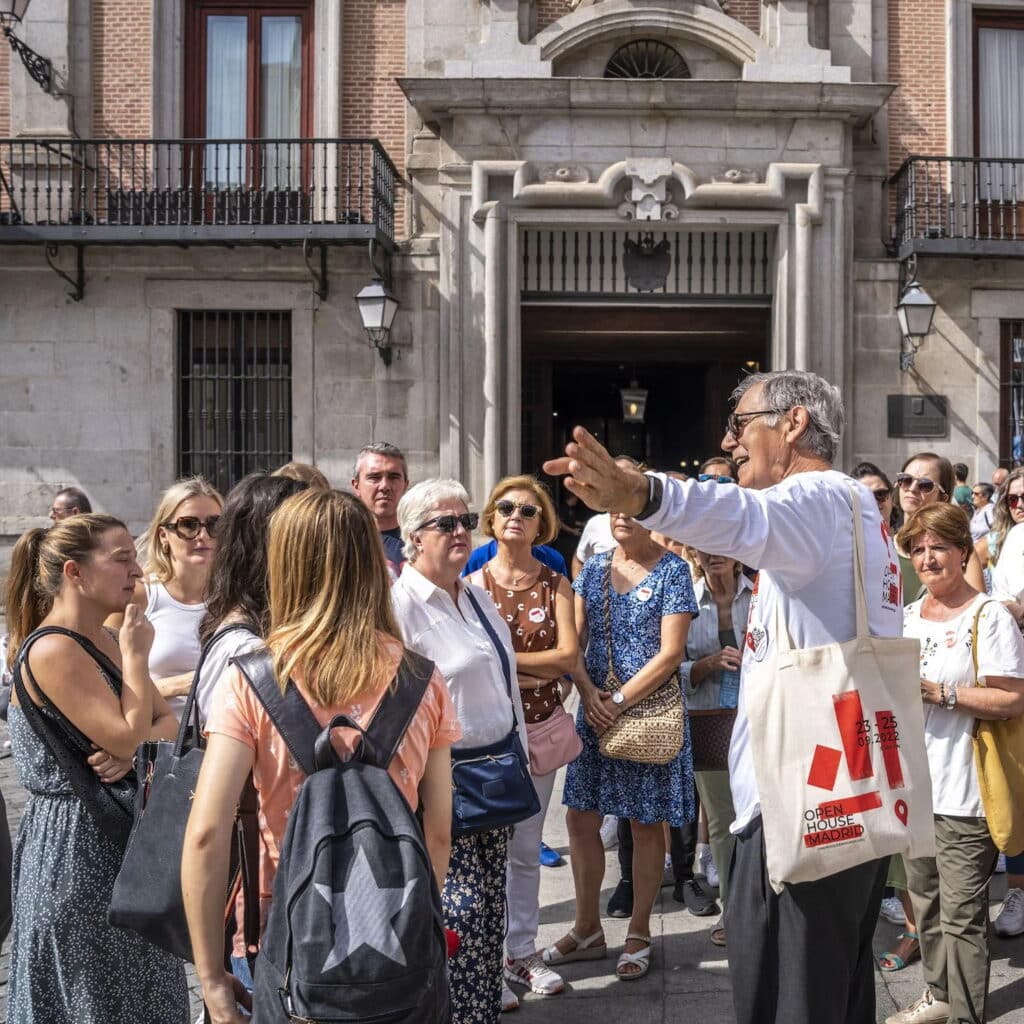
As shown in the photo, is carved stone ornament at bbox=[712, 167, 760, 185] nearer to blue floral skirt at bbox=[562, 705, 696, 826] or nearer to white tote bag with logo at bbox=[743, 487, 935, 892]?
blue floral skirt at bbox=[562, 705, 696, 826]

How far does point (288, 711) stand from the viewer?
2238mm

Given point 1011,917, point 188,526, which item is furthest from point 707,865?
point 188,526

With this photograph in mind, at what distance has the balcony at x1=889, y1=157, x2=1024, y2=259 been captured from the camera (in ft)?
41.6

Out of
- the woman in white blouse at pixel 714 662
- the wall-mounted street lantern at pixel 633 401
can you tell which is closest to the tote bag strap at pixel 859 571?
the woman in white blouse at pixel 714 662

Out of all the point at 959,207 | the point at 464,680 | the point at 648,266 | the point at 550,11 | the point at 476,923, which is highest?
the point at 550,11

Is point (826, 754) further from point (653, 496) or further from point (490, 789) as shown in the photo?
point (490, 789)

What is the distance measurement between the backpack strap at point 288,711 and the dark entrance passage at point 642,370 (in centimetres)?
980

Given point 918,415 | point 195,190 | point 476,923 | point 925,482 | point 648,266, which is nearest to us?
point 476,923

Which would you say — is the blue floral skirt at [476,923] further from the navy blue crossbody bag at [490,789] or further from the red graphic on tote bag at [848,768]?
the red graphic on tote bag at [848,768]

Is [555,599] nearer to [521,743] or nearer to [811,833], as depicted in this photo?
[521,743]

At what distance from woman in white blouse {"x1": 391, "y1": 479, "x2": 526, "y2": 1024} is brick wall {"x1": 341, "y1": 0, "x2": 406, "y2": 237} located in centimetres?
1053

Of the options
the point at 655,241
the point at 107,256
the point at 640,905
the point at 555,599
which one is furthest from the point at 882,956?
the point at 107,256

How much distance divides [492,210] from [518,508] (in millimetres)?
8702

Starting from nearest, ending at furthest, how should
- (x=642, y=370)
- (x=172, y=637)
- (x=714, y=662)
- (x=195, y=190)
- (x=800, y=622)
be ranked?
(x=800, y=622) < (x=172, y=637) < (x=714, y=662) < (x=195, y=190) < (x=642, y=370)
